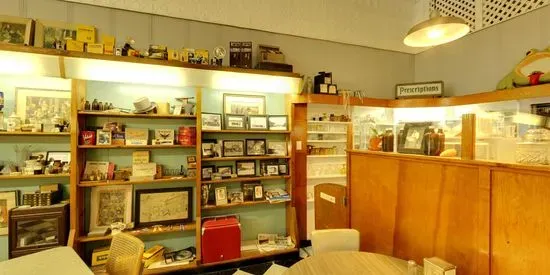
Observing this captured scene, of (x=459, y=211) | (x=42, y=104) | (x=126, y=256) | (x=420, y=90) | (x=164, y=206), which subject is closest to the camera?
(x=459, y=211)

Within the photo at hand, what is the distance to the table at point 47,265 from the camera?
152 cm

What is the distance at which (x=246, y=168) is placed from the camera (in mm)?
3406

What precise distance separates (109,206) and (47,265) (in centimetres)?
145

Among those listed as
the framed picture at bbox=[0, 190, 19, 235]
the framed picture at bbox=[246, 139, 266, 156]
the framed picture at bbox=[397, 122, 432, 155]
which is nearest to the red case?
the framed picture at bbox=[246, 139, 266, 156]

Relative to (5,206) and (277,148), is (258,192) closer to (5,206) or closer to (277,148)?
(277,148)

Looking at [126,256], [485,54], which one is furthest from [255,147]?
[485,54]

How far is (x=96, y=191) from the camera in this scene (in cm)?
292

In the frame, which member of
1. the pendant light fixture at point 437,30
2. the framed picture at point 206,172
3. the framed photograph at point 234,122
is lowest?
the framed picture at point 206,172

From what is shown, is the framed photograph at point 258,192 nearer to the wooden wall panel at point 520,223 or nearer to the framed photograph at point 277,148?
the framed photograph at point 277,148

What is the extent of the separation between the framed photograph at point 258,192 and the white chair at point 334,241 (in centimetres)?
146

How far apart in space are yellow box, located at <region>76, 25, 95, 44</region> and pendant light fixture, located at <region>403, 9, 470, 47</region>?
10.4 ft

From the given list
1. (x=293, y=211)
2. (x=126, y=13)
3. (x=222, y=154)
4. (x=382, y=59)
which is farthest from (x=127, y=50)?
(x=382, y=59)

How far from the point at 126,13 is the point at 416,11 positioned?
14.7 ft

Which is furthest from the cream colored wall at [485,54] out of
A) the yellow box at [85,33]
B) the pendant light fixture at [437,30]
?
the yellow box at [85,33]
